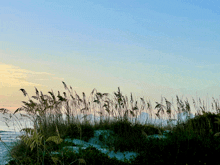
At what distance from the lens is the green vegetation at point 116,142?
16.8 feet

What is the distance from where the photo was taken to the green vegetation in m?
5.11

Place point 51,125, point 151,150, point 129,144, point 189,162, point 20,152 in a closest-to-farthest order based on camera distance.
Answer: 1. point 189,162
2. point 151,150
3. point 20,152
4. point 129,144
5. point 51,125

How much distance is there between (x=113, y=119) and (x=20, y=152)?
4.19 meters

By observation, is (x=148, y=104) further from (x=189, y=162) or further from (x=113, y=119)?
(x=189, y=162)

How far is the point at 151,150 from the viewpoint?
5699 millimetres

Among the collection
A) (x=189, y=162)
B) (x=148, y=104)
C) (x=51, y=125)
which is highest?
(x=148, y=104)

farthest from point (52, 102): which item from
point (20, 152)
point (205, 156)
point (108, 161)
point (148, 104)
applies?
point (205, 156)

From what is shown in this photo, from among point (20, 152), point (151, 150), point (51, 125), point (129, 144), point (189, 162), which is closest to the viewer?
point (189, 162)

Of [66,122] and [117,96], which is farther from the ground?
[117,96]

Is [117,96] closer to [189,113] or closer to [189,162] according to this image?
[189,113]

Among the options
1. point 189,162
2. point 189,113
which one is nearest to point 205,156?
point 189,162

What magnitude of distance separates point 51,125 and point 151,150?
490cm

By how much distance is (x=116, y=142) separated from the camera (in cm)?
720

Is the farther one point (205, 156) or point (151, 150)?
point (151, 150)
